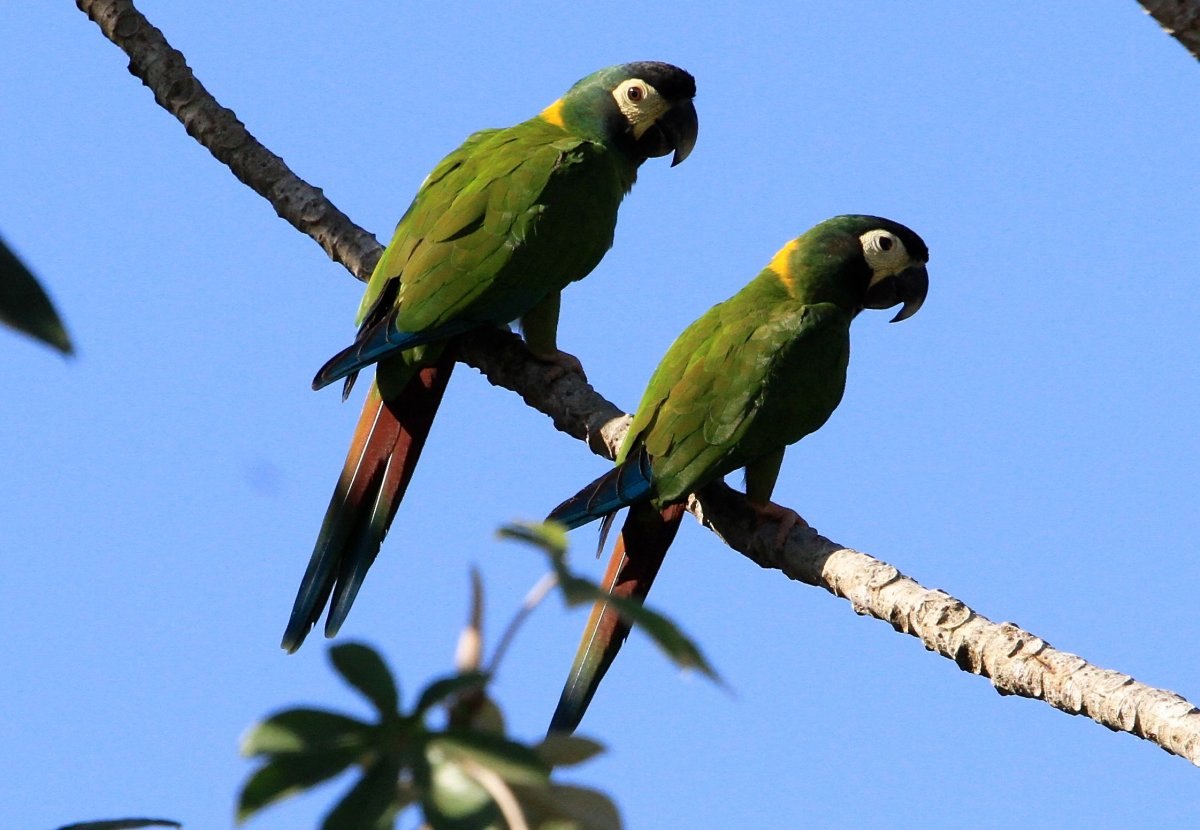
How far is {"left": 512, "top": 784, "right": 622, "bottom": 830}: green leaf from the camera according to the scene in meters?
→ 0.85

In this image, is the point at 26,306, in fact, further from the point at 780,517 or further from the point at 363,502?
A: the point at 363,502

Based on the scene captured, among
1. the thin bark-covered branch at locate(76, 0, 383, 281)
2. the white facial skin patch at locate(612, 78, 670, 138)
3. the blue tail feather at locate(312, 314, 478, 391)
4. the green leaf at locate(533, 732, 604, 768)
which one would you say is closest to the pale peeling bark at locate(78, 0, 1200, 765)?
the thin bark-covered branch at locate(76, 0, 383, 281)

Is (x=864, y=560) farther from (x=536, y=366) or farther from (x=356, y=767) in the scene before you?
(x=356, y=767)

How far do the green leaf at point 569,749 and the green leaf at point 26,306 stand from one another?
17.1 inches

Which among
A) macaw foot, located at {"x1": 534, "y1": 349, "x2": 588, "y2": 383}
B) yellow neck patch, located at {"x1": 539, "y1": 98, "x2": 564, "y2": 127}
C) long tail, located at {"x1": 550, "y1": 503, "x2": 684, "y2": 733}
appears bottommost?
long tail, located at {"x1": 550, "y1": 503, "x2": 684, "y2": 733}

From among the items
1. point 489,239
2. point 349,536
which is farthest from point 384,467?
point 489,239

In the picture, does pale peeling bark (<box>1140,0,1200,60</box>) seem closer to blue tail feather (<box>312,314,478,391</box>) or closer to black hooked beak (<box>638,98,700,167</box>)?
blue tail feather (<box>312,314,478,391</box>)

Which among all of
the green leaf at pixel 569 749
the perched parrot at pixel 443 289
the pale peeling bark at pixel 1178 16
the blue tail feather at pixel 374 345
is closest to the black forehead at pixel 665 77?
the perched parrot at pixel 443 289

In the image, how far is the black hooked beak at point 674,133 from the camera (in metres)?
4.14

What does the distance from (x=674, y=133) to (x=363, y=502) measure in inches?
62.8

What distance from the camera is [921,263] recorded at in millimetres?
3953

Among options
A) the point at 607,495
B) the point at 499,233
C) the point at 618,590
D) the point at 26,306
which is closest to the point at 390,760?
the point at 26,306

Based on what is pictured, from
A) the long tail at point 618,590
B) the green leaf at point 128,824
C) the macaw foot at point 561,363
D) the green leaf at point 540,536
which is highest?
the macaw foot at point 561,363

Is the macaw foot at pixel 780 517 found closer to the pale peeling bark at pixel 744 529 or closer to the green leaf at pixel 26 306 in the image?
the pale peeling bark at pixel 744 529
